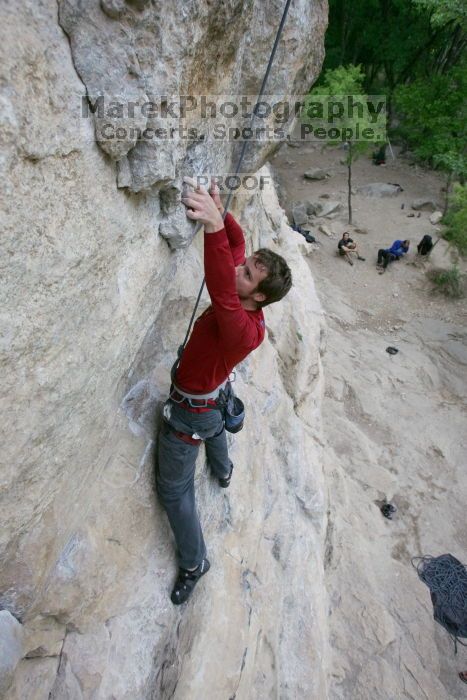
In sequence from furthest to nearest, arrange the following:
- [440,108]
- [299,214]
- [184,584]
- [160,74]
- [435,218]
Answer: [435,218], [299,214], [440,108], [184,584], [160,74]

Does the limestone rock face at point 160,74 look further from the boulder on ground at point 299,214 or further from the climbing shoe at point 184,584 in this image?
the boulder on ground at point 299,214

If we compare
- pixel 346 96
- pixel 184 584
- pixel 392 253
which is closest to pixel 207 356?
pixel 184 584

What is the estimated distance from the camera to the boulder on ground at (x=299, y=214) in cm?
1579

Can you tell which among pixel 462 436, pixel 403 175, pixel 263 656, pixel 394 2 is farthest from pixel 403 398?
pixel 394 2

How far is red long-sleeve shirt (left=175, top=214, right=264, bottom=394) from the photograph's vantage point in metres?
2.16

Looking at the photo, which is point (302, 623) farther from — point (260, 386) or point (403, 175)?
point (403, 175)

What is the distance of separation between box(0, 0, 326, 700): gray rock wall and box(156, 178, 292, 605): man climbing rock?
15cm

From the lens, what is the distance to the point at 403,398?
397 inches

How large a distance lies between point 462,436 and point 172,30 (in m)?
9.68

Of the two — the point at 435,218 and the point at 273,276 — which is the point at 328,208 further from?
the point at 273,276

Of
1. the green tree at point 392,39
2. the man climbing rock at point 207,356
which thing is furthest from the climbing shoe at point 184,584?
the green tree at point 392,39

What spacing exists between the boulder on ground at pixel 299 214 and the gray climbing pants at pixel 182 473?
13.8 m

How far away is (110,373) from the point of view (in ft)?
7.79

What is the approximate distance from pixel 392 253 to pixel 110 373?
13521mm
